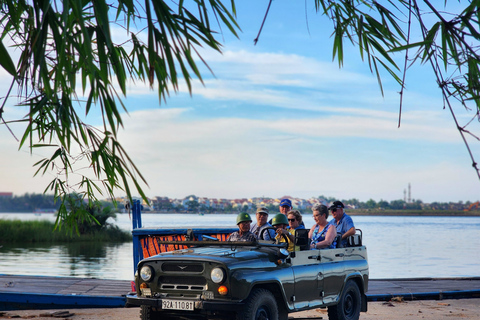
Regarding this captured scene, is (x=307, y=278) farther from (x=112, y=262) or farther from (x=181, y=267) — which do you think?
(x=112, y=262)

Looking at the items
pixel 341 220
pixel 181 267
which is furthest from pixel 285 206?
pixel 181 267

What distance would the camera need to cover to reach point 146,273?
312 inches

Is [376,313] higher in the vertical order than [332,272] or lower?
lower

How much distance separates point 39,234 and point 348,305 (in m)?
35.0

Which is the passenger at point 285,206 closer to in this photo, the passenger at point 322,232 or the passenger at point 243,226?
A: the passenger at point 322,232

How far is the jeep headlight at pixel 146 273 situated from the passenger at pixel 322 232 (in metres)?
2.57

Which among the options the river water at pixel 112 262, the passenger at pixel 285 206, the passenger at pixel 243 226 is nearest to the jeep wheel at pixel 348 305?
the passenger at pixel 243 226

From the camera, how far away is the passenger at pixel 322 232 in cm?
930

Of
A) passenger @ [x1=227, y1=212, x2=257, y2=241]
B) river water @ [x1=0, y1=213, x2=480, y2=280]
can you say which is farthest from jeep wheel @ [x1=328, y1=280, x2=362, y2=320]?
river water @ [x1=0, y1=213, x2=480, y2=280]

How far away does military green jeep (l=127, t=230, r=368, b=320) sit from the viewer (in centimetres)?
739

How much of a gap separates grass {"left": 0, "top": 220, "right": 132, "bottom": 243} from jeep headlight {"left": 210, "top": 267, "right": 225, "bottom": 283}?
34675mm

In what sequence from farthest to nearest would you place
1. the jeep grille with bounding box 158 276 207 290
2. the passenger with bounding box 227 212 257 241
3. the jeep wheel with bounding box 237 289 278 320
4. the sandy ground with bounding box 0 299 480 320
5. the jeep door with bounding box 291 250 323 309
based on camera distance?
the sandy ground with bounding box 0 299 480 320 < the passenger with bounding box 227 212 257 241 < the jeep door with bounding box 291 250 323 309 < the jeep grille with bounding box 158 276 207 290 < the jeep wheel with bounding box 237 289 278 320

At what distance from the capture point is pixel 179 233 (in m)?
10.9

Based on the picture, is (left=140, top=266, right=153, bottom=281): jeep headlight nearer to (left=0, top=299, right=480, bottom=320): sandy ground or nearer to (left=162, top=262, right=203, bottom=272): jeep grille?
(left=162, top=262, right=203, bottom=272): jeep grille
